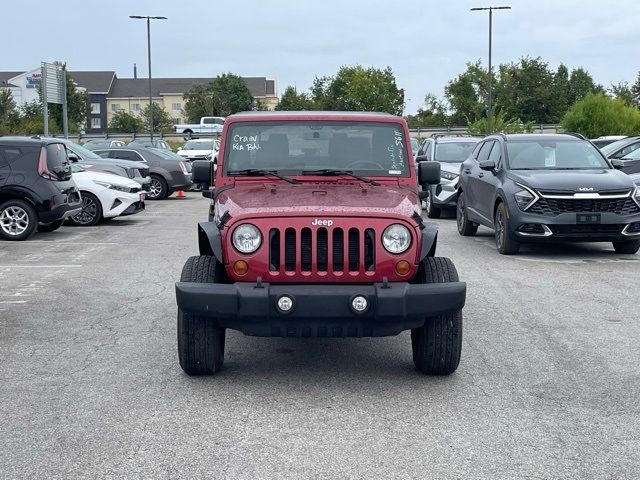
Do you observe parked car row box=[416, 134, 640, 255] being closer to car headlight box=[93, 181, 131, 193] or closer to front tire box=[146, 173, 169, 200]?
car headlight box=[93, 181, 131, 193]

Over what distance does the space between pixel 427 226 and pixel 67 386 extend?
2602 mm

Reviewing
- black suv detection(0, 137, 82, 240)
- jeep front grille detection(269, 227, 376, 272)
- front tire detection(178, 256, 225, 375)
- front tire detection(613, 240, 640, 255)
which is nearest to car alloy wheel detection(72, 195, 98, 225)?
black suv detection(0, 137, 82, 240)

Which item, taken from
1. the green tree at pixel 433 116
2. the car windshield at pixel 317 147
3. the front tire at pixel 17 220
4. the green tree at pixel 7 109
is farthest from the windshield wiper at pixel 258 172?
the green tree at pixel 433 116

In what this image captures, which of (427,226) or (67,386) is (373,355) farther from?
(67,386)

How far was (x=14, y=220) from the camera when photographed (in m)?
15.7

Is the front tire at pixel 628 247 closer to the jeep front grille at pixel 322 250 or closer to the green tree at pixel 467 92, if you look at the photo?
the jeep front grille at pixel 322 250

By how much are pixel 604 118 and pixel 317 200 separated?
4206cm

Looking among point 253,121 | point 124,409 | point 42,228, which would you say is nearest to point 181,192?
point 42,228

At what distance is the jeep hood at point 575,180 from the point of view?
12773mm

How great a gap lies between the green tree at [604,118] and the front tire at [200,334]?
4170 centimetres

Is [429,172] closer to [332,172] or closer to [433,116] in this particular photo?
[332,172]

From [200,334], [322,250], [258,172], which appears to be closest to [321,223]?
[322,250]

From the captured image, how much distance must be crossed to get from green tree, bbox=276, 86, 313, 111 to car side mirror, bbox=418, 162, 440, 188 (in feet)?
257

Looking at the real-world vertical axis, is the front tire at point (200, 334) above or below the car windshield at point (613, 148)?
below
